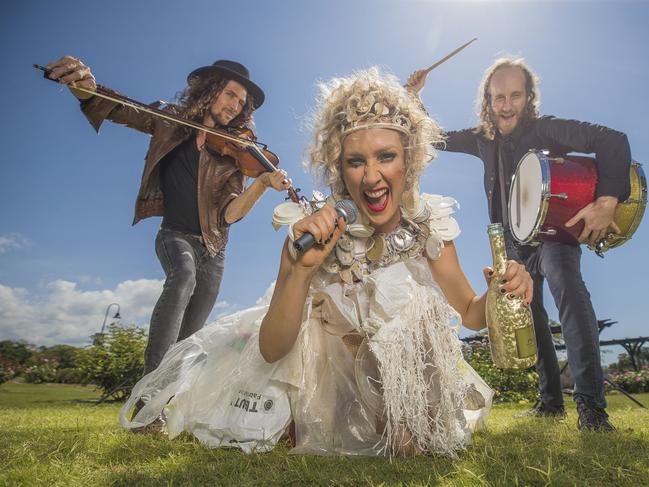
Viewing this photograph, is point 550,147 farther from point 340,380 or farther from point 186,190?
point 186,190

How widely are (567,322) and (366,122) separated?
6.77 ft

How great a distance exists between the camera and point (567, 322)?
322 centimetres

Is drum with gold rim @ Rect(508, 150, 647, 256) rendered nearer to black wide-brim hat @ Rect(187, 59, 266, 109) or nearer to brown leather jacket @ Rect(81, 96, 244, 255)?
A: brown leather jacket @ Rect(81, 96, 244, 255)

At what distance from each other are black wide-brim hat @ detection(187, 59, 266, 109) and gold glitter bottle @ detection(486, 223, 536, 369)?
3154mm

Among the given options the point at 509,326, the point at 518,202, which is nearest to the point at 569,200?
the point at 518,202

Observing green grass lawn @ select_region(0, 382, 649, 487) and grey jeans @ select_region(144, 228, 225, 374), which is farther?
grey jeans @ select_region(144, 228, 225, 374)

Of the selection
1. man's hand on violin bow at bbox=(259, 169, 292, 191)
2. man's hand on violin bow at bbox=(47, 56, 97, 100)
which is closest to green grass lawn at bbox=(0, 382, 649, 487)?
man's hand on violin bow at bbox=(259, 169, 292, 191)

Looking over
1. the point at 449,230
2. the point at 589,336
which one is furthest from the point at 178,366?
the point at 589,336

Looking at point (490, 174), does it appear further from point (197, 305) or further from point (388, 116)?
point (197, 305)

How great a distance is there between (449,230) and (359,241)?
497mm

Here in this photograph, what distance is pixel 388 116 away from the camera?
2500mm

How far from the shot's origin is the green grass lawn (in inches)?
64.7

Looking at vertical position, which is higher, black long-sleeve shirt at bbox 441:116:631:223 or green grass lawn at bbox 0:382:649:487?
black long-sleeve shirt at bbox 441:116:631:223

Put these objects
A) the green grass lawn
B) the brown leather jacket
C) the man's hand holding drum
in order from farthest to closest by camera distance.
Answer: the brown leather jacket < the man's hand holding drum < the green grass lawn
